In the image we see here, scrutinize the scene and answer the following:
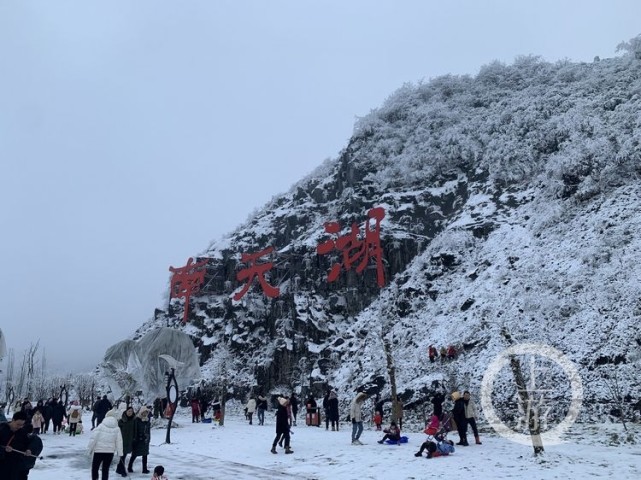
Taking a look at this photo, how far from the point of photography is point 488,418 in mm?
17219

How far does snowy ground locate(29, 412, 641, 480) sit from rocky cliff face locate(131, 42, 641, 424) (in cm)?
578

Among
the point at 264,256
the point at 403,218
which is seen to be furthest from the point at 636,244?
the point at 264,256

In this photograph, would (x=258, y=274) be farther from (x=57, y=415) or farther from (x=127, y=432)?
(x=127, y=432)

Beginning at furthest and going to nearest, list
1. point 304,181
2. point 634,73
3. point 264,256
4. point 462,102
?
point 304,181, point 462,102, point 264,256, point 634,73

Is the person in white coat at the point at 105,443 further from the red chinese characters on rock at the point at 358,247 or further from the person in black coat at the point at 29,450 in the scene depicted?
the red chinese characters on rock at the point at 358,247

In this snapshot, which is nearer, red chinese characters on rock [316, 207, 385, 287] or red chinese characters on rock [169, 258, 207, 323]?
red chinese characters on rock [316, 207, 385, 287]

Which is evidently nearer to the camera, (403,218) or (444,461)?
(444,461)

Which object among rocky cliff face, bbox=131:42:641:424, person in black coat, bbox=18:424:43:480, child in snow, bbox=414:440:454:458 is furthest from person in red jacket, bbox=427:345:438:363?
person in black coat, bbox=18:424:43:480

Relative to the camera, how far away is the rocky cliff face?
20734mm

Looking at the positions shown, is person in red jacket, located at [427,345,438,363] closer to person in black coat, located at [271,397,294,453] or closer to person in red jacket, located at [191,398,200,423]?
person in black coat, located at [271,397,294,453]

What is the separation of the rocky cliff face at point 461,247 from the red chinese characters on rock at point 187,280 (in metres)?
1.47

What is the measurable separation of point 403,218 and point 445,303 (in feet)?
36.2

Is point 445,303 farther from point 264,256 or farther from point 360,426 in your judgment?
point 264,256

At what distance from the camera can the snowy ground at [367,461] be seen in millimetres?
9547
